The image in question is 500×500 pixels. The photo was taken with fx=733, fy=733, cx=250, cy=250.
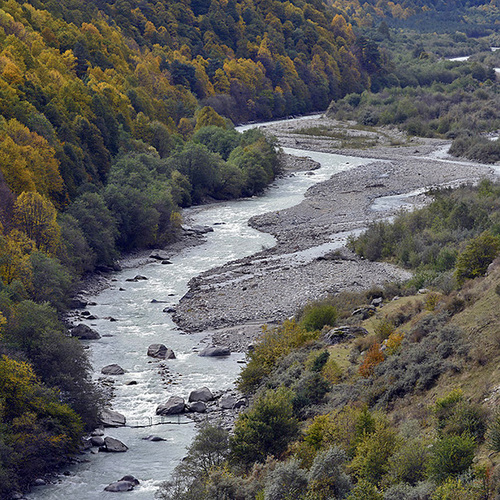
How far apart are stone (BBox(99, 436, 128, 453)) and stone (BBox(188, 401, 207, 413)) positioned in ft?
11.7

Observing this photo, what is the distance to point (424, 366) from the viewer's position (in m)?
23.8

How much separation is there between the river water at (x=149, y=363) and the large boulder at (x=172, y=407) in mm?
354

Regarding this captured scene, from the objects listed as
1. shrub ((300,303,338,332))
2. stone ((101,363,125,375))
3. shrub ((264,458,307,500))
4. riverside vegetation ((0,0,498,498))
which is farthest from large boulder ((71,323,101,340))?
shrub ((264,458,307,500))

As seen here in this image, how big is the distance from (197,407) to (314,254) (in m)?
23.4

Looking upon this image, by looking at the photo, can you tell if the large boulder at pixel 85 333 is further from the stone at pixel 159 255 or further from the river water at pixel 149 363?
the stone at pixel 159 255

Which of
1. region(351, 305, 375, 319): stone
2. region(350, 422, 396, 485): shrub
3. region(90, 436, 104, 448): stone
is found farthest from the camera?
region(351, 305, 375, 319): stone

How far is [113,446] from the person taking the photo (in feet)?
88.1

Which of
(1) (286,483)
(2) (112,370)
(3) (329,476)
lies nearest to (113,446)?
(2) (112,370)

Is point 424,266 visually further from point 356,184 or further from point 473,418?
point 356,184

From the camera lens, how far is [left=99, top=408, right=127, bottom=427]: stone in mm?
28719

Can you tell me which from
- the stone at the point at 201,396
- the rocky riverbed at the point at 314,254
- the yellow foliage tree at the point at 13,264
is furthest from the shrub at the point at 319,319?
the yellow foliage tree at the point at 13,264

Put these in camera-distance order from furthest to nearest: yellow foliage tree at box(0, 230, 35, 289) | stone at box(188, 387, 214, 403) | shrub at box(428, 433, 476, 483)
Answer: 1. yellow foliage tree at box(0, 230, 35, 289)
2. stone at box(188, 387, 214, 403)
3. shrub at box(428, 433, 476, 483)

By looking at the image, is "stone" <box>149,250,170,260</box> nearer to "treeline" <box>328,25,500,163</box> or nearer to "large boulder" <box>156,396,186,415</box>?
"large boulder" <box>156,396,186,415</box>

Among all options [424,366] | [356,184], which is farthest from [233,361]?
[356,184]
